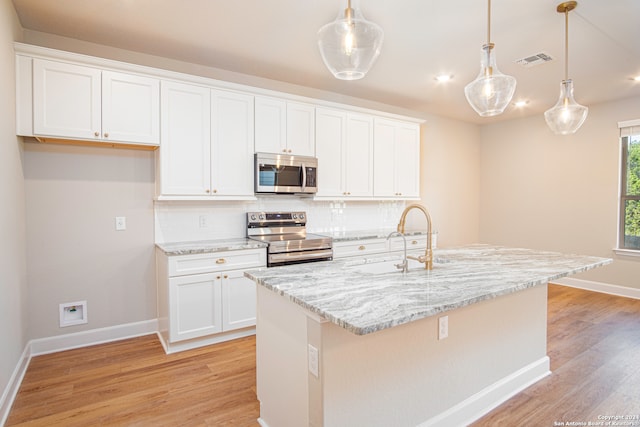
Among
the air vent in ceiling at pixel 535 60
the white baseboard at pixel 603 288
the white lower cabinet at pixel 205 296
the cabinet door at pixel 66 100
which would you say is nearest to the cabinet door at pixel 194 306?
the white lower cabinet at pixel 205 296

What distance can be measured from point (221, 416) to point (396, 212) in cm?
356

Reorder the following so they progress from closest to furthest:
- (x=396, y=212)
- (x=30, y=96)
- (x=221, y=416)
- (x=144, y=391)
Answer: (x=221, y=416), (x=144, y=391), (x=30, y=96), (x=396, y=212)

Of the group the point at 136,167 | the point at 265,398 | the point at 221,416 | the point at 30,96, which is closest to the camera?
the point at 265,398

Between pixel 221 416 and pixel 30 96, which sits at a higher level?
pixel 30 96

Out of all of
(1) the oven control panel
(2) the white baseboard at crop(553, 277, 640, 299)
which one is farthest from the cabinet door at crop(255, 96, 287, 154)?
(2) the white baseboard at crop(553, 277, 640, 299)

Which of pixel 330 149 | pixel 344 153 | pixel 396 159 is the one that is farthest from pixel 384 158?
pixel 330 149

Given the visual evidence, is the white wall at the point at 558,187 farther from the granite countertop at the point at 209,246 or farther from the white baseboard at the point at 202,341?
the white baseboard at the point at 202,341

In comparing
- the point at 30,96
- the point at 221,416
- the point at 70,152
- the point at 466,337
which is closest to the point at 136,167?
the point at 70,152

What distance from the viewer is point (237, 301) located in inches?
122

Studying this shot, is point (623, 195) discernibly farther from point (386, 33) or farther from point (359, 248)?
point (386, 33)

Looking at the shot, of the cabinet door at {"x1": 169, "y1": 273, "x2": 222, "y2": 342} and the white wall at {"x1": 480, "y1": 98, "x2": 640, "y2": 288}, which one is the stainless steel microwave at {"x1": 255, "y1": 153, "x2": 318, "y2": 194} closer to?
the cabinet door at {"x1": 169, "y1": 273, "x2": 222, "y2": 342}

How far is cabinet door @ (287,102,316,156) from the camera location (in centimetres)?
364

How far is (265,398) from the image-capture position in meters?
1.89

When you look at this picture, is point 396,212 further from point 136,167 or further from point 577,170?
point 136,167
